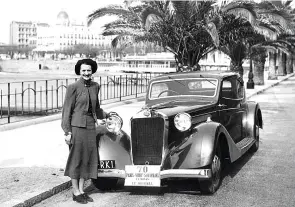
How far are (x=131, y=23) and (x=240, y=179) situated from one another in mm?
12592

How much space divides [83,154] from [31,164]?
2236 millimetres

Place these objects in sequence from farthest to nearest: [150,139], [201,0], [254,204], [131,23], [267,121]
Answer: [131,23], [201,0], [267,121], [150,139], [254,204]

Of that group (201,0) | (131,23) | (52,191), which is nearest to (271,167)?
(52,191)

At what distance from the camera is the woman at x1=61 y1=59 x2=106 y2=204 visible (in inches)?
229

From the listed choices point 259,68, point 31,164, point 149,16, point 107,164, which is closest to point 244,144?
point 107,164

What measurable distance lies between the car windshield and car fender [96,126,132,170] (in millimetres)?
1595

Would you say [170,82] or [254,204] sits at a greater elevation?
[170,82]

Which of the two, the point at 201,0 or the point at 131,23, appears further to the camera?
the point at 131,23

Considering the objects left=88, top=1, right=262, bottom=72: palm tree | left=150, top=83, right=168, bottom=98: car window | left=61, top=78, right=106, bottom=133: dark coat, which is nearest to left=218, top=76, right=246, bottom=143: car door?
left=150, top=83, right=168, bottom=98: car window

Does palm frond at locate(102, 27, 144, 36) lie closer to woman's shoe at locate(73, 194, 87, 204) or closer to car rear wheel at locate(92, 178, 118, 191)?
car rear wheel at locate(92, 178, 118, 191)

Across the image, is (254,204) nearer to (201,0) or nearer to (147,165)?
(147,165)

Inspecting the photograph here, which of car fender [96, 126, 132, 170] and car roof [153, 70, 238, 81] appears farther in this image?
car roof [153, 70, 238, 81]

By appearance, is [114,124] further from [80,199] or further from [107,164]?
[80,199]

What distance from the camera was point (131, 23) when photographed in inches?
739
